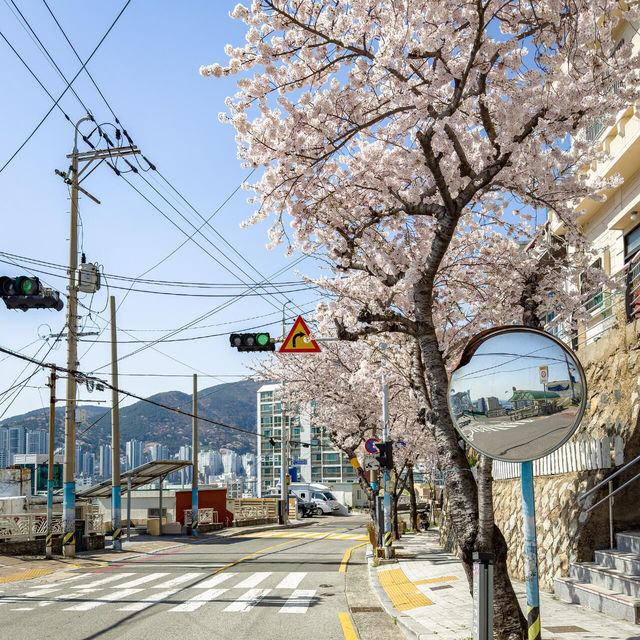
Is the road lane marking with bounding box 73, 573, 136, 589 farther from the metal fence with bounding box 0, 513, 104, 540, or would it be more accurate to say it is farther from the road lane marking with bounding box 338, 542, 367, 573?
the metal fence with bounding box 0, 513, 104, 540

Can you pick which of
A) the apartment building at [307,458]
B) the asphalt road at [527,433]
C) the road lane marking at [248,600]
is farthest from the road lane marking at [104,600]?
the apartment building at [307,458]

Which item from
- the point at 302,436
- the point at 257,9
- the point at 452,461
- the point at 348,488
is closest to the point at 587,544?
the point at 452,461

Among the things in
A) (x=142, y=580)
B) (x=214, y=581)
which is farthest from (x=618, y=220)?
(x=142, y=580)

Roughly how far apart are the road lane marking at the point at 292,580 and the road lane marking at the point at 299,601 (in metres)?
0.63

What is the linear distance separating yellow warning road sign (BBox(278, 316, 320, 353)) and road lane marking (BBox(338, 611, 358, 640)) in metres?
5.73

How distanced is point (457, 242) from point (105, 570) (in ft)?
44.2

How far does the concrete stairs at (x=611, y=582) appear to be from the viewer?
9570mm

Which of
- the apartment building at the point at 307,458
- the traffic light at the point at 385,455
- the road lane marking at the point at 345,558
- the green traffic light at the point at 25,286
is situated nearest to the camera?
the green traffic light at the point at 25,286

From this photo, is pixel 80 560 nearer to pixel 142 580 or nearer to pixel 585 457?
pixel 142 580

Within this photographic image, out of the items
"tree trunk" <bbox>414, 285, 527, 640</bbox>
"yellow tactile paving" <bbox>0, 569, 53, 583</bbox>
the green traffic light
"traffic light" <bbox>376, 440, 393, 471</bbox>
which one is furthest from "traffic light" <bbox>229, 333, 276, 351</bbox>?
"yellow tactile paving" <bbox>0, 569, 53, 583</bbox>

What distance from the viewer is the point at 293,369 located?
104 ft

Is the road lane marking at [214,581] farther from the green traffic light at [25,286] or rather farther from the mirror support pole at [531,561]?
the mirror support pole at [531,561]

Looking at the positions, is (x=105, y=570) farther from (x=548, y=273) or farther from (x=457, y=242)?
(x=548, y=273)

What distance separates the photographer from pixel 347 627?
10555 millimetres
